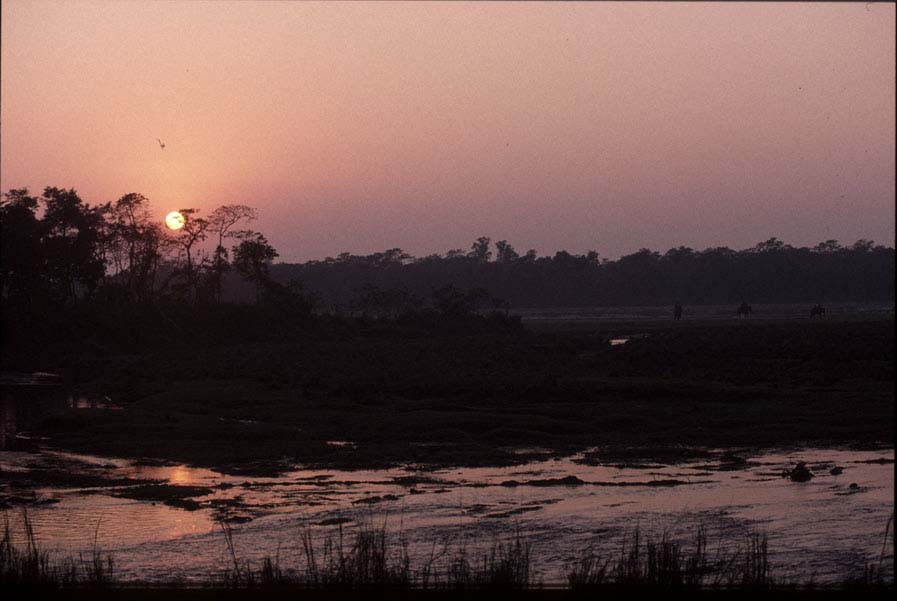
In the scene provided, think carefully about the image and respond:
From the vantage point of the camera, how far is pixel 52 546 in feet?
53.1

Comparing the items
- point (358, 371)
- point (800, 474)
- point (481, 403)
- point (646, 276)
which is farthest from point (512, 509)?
point (646, 276)

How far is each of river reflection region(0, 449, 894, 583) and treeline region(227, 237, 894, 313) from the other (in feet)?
359

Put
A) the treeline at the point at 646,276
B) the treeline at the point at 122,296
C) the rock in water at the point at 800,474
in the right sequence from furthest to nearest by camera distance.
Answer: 1. the treeline at the point at 646,276
2. the treeline at the point at 122,296
3. the rock in water at the point at 800,474

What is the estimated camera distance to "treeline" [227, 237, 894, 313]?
141500 mm

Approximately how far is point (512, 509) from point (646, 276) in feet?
431

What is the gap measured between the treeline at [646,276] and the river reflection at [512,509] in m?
109

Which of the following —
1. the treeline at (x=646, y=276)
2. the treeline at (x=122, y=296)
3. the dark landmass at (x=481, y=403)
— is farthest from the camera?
the treeline at (x=646, y=276)

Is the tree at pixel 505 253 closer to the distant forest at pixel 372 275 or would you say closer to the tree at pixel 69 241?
the distant forest at pixel 372 275

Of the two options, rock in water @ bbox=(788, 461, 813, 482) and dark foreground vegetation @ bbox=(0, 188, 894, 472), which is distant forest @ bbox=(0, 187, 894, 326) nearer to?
dark foreground vegetation @ bbox=(0, 188, 894, 472)

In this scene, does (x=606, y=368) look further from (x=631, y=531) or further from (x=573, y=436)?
(x=631, y=531)

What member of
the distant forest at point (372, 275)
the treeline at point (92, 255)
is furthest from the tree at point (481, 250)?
the treeline at point (92, 255)

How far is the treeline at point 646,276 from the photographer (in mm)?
141500

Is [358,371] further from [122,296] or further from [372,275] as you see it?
[372,275]

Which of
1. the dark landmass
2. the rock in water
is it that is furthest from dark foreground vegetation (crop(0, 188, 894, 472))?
the rock in water
